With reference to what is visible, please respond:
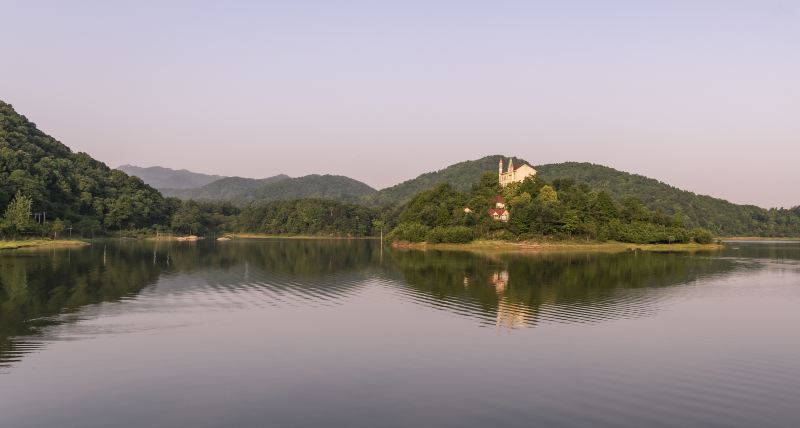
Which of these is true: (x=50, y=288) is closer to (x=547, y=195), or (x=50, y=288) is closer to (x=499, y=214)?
(x=499, y=214)

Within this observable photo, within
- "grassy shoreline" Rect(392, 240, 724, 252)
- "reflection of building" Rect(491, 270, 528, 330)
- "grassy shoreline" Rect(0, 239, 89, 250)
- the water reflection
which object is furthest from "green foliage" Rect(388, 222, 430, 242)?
"reflection of building" Rect(491, 270, 528, 330)

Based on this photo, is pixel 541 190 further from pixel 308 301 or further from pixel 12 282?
pixel 12 282

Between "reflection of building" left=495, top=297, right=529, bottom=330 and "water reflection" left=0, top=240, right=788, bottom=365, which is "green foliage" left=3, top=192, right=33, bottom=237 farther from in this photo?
"reflection of building" left=495, top=297, right=529, bottom=330

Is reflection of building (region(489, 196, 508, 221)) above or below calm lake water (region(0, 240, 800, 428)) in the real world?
above

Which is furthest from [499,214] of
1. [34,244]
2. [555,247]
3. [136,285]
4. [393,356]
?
[393,356]

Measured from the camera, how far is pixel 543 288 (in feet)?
187

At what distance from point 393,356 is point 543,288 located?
3222 centimetres

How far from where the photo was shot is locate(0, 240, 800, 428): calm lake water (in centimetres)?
1992

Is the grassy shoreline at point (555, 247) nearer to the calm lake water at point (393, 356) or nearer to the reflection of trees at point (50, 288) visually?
the calm lake water at point (393, 356)

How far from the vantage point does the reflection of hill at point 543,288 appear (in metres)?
41.8

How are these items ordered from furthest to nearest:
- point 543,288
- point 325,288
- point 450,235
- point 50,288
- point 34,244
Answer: point 450,235 → point 34,244 → point 325,288 → point 543,288 → point 50,288

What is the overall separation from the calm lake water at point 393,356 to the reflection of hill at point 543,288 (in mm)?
420

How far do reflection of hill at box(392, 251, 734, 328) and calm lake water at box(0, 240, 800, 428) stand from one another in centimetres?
42

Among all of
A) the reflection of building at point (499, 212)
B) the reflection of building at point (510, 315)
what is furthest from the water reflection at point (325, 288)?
the reflection of building at point (499, 212)
